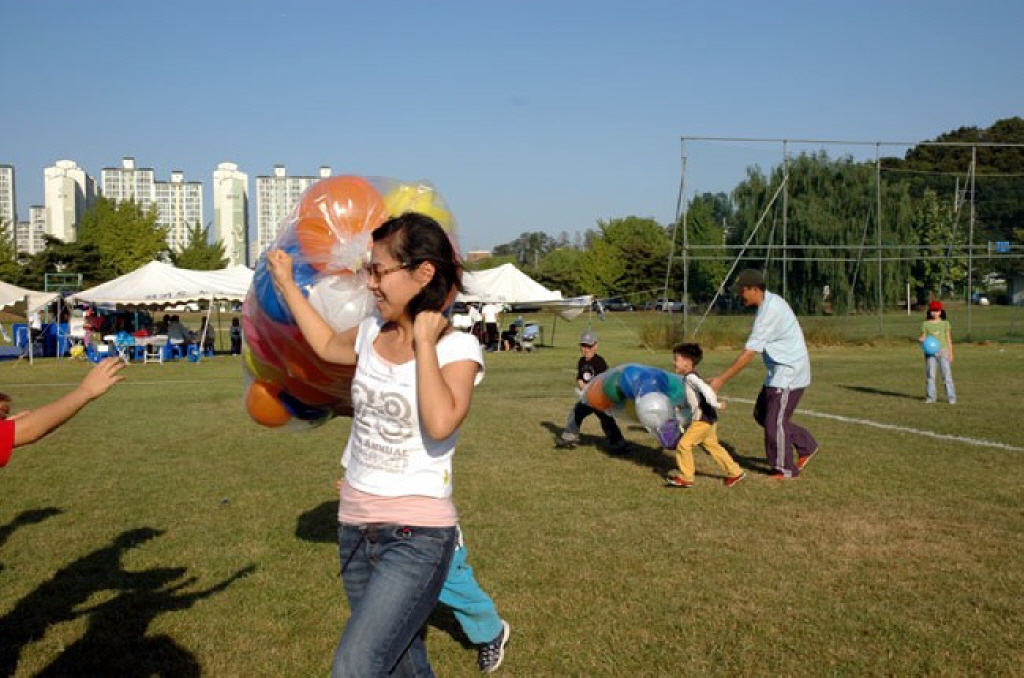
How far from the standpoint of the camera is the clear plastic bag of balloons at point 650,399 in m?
8.37

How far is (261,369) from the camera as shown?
13.9ft

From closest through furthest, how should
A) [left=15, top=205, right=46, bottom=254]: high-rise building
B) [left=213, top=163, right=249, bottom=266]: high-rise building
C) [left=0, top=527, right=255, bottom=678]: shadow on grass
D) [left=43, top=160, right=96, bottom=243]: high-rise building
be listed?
1. [left=0, top=527, right=255, bottom=678]: shadow on grass
2. [left=43, top=160, right=96, bottom=243]: high-rise building
3. [left=213, top=163, right=249, bottom=266]: high-rise building
4. [left=15, top=205, right=46, bottom=254]: high-rise building

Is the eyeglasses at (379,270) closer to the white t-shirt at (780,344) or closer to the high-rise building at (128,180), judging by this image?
the white t-shirt at (780,344)

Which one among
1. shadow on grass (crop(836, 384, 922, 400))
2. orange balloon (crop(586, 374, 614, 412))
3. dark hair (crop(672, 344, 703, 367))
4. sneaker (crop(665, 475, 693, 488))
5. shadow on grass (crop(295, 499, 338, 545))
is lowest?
shadow on grass (crop(295, 499, 338, 545))

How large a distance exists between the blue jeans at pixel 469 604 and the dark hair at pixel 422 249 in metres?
1.78

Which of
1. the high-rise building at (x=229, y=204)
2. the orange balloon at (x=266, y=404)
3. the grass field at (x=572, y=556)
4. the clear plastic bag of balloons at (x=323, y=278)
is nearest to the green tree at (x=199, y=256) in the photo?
the grass field at (x=572, y=556)

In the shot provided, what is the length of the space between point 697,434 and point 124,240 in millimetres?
60441

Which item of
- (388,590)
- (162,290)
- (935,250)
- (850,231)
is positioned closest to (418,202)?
(388,590)

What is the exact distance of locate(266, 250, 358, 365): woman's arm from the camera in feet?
10.7

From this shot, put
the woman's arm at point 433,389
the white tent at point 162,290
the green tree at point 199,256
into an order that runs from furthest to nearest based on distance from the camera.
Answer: the green tree at point 199,256 < the white tent at point 162,290 < the woman's arm at point 433,389

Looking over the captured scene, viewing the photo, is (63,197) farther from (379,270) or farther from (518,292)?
(379,270)

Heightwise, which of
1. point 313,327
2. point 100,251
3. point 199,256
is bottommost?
point 313,327

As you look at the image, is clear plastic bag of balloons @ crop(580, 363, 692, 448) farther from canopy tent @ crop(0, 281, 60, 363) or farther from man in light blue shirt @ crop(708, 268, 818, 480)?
canopy tent @ crop(0, 281, 60, 363)

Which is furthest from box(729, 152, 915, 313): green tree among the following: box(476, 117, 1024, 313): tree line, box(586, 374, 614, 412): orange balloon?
box(586, 374, 614, 412): orange balloon
